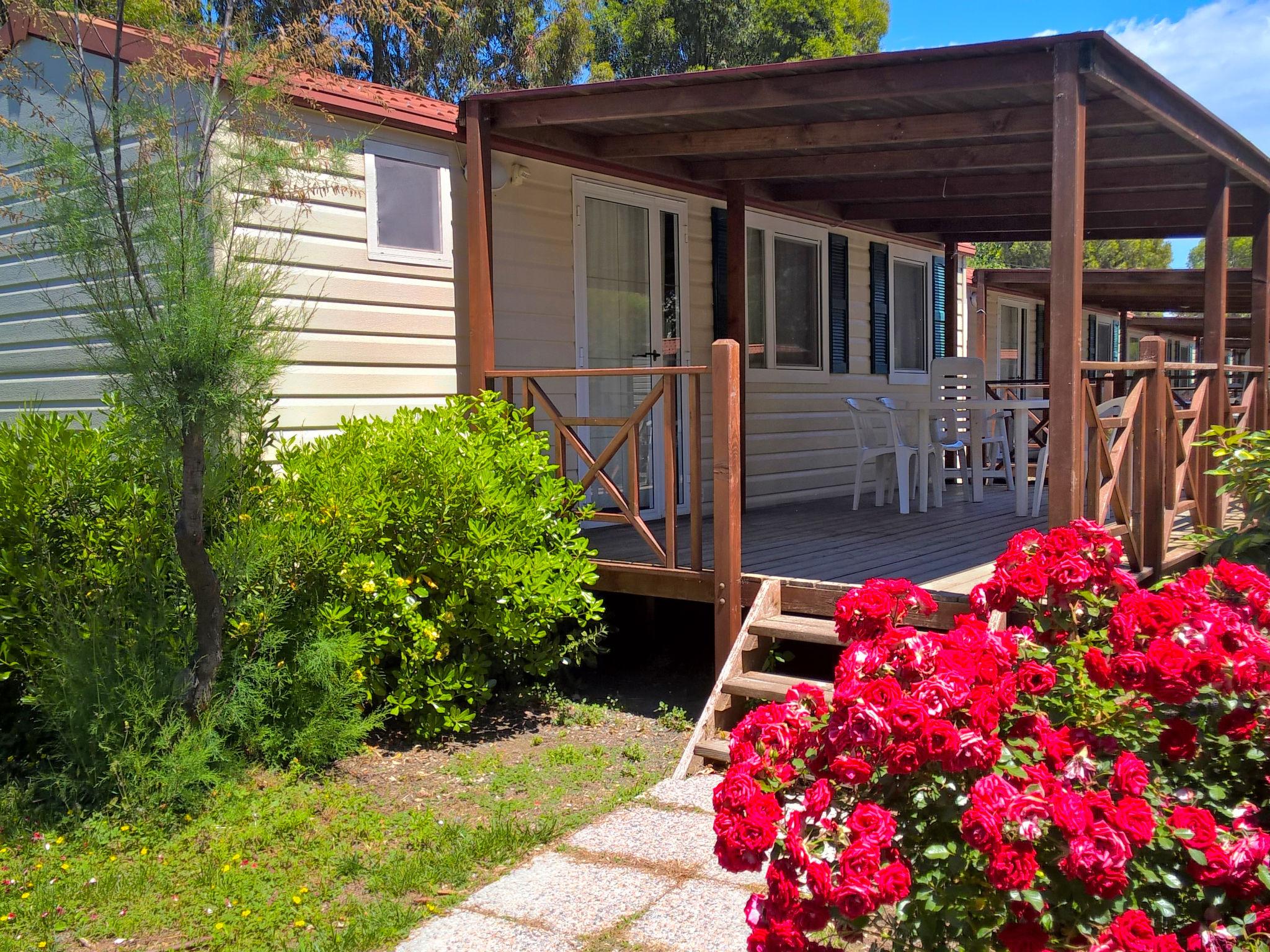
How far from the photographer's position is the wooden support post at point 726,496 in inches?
195

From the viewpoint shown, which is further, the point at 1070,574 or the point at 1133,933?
the point at 1070,574

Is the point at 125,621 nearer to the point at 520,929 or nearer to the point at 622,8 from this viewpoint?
the point at 520,929

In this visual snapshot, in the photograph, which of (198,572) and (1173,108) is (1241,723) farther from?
(1173,108)

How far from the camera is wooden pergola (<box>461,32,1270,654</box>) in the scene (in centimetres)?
450

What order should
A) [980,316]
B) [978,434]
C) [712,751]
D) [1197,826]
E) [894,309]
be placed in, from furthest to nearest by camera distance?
[980,316] < [894,309] < [978,434] < [712,751] < [1197,826]

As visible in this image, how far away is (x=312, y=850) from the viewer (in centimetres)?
372

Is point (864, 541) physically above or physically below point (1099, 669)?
below

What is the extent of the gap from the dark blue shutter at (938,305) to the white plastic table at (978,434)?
2.42m

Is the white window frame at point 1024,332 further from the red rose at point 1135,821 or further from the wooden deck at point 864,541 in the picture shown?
the red rose at point 1135,821

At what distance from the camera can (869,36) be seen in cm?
2500

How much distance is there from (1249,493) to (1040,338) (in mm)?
12579

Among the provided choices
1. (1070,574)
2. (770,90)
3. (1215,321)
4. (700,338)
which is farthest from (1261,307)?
(1070,574)

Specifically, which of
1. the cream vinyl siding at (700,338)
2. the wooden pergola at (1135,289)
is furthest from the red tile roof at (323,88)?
the wooden pergola at (1135,289)

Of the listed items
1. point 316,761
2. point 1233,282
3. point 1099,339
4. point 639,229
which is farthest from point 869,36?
point 316,761
